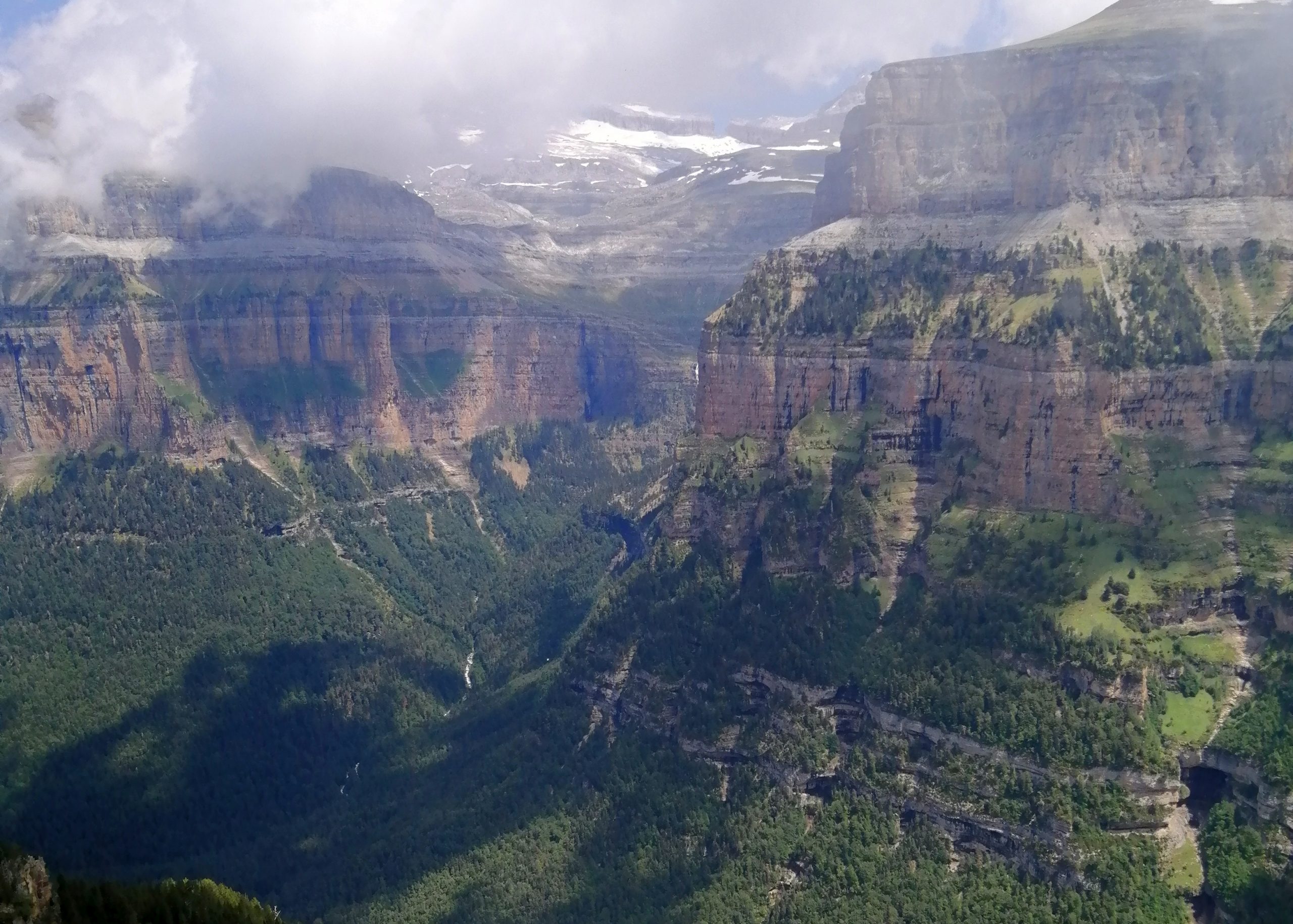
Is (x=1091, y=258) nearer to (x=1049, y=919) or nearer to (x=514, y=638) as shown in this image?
(x=1049, y=919)

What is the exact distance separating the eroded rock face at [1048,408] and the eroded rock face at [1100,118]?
648 inches

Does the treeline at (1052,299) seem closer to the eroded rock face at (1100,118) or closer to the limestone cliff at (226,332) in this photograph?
the eroded rock face at (1100,118)

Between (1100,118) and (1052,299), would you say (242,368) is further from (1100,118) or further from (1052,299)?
(1100,118)

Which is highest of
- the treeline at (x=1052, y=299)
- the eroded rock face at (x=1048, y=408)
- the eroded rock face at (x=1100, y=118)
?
the eroded rock face at (x=1100, y=118)

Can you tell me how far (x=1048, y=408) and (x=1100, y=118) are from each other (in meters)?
27.5

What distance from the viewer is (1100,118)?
360ft

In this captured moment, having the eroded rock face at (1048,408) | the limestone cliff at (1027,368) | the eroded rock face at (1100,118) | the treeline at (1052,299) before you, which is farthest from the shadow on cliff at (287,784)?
the eroded rock face at (1100,118)

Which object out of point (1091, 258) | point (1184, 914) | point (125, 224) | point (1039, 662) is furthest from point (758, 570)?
point (125, 224)

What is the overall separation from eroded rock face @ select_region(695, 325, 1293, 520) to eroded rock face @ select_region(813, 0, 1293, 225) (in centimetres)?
1646

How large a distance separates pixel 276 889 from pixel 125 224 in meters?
103

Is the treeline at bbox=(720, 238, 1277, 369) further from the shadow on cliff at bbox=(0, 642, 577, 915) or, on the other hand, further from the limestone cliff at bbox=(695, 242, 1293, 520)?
the shadow on cliff at bbox=(0, 642, 577, 915)

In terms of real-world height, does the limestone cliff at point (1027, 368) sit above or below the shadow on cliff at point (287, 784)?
above

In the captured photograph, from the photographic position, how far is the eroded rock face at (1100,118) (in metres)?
107

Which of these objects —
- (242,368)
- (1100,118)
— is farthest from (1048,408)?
(242,368)
